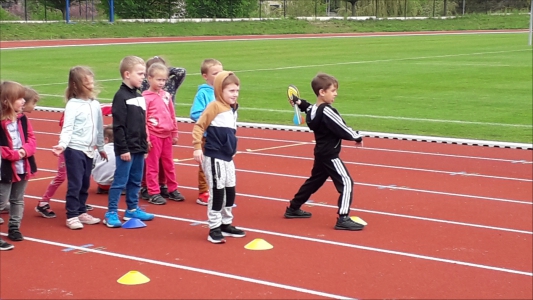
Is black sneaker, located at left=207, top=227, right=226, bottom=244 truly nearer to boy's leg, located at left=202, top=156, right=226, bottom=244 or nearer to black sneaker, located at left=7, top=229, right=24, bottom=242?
boy's leg, located at left=202, top=156, right=226, bottom=244

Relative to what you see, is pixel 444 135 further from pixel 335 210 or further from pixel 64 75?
pixel 64 75

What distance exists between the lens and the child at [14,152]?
689 centimetres

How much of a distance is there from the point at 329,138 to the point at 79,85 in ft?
7.47

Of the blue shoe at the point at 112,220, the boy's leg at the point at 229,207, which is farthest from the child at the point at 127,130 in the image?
the boy's leg at the point at 229,207

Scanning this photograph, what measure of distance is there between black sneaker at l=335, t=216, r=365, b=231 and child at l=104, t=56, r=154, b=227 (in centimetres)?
188

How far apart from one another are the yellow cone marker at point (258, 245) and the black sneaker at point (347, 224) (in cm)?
87

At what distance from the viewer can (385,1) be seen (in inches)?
2891

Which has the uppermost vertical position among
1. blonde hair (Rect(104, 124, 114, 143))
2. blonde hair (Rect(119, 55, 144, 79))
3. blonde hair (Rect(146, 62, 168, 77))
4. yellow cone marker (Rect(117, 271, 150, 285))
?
blonde hair (Rect(119, 55, 144, 79))

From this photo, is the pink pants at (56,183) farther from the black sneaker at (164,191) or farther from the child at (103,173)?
the black sneaker at (164,191)

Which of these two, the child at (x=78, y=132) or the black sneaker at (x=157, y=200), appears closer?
the child at (x=78, y=132)

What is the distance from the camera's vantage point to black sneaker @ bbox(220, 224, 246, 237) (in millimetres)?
7125

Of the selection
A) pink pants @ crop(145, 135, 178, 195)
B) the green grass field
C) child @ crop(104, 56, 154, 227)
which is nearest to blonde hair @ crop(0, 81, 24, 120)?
child @ crop(104, 56, 154, 227)

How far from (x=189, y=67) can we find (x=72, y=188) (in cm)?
2099

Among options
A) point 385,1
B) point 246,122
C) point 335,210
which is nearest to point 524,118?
point 246,122
